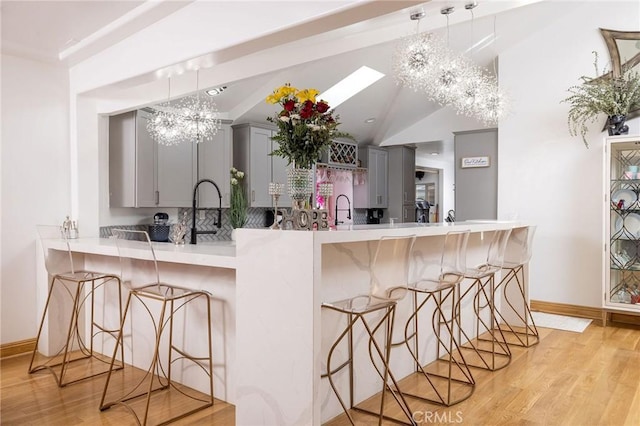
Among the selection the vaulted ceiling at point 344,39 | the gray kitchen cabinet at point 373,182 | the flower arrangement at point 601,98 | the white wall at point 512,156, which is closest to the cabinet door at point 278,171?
the vaulted ceiling at point 344,39

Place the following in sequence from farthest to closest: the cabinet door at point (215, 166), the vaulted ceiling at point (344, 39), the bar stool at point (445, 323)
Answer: the cabinet door at point (215, 166)
the vaulted ceiling at point (344, 39)
the bar stool at point (445, 323)

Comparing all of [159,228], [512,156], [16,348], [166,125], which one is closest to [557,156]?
[512,156]

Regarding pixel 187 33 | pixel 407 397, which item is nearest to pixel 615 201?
pixel 407 397

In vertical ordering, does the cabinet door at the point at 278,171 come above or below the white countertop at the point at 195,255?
above

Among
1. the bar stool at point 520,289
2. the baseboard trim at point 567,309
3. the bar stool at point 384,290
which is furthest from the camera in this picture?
the baseboard trim at point 567,309

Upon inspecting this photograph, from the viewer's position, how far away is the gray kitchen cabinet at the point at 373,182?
27.4 ft

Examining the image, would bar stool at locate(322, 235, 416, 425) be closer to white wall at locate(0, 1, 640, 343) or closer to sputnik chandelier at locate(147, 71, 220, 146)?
white wall at locate(0, 1, 640, 343)

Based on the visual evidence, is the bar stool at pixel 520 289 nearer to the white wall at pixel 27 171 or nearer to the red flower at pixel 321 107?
the red flower at pixel 321 107

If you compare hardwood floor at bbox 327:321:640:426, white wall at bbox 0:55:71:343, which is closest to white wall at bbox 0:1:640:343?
white wall at bbox 0:55:71:343

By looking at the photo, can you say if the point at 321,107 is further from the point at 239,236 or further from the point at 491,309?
the point at 491,309

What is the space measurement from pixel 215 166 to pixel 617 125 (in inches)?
181

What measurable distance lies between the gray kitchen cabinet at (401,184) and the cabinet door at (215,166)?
387cm

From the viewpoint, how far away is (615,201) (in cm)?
474

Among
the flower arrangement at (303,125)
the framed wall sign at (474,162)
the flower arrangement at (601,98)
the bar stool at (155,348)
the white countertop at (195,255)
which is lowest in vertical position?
the bar stool at (155,348)
